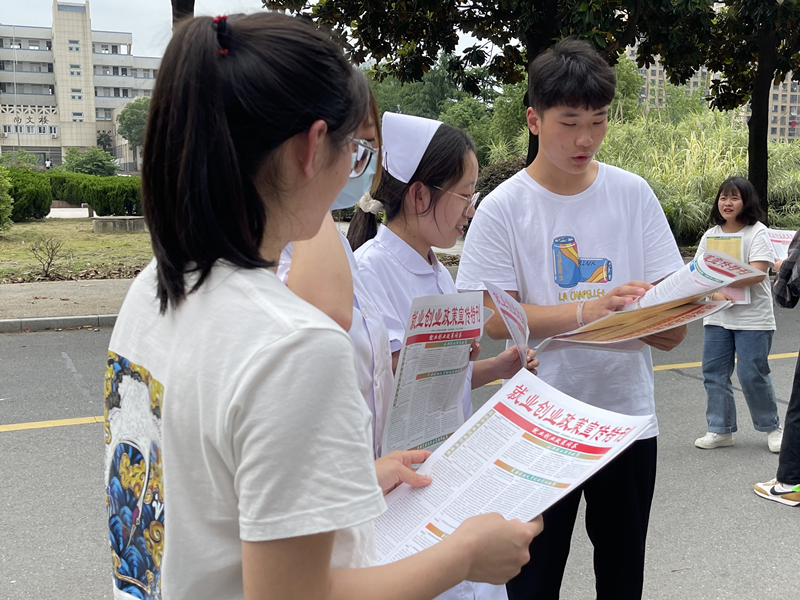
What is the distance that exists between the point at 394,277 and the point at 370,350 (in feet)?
1.09

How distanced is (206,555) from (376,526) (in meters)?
0.50

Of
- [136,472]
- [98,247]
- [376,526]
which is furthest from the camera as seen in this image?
[98,247]

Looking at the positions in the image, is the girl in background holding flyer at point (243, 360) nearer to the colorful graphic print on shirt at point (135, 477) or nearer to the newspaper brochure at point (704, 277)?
the colorful graphic print on shirt at point (135, 477)

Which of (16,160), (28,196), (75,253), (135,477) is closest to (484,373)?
(135,477)

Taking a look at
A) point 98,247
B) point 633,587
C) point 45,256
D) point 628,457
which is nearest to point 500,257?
point 628,457

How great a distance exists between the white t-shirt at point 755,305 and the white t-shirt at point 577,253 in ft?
8.99

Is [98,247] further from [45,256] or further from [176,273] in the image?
[176,273]

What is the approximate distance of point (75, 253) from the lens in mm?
13922

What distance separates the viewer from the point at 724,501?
13.4ft

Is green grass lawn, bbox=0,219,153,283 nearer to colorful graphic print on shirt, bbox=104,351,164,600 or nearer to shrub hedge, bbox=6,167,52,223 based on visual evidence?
shrub hedge, bbox=6,167,52,223

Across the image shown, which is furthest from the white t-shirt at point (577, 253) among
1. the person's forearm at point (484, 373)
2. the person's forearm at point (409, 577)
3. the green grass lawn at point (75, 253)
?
the green grass lawn at point (75, 253)

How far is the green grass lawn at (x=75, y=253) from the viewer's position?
1145 centimetres

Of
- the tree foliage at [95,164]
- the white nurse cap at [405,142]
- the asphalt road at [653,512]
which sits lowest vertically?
the asphalt road at [653,512]

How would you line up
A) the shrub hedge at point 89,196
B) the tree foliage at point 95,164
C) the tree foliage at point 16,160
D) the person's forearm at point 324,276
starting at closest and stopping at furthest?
the person's forearm at point 324,276, the shrub hedge at point 89,196, the tree foliage at point 16,160, the tree foliage at point 95,164
